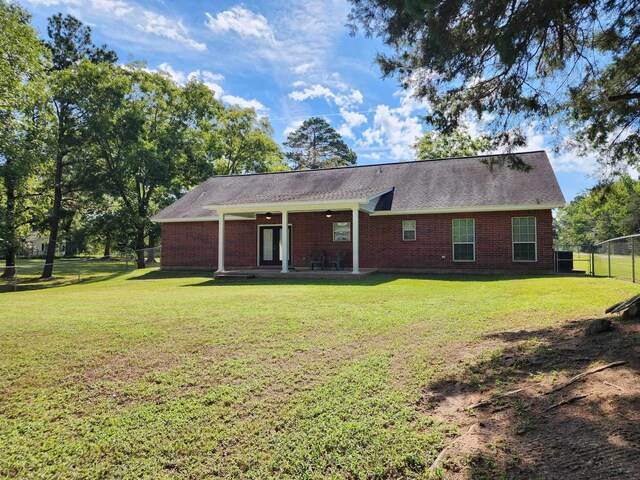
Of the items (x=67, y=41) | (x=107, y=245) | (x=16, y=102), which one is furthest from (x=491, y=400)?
(x=107, y=245)

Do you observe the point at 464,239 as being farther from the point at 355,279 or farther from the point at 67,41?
the point at 67,41

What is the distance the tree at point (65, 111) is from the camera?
23.5 meters

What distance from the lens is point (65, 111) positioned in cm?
2411

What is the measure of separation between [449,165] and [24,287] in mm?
20322

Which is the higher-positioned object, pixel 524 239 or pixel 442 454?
pixel 524 239

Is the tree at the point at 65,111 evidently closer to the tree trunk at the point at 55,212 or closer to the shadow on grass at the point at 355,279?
the tree trunk at the point at 55,212

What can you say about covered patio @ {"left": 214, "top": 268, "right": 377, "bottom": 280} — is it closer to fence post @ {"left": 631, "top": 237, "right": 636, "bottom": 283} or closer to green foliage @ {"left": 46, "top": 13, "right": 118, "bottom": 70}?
fence post @ {"left": 631, "top": 237, "right": 636, "bottom": 283}

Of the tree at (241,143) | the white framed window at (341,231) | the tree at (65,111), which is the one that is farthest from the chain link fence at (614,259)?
the tree at (241,143)

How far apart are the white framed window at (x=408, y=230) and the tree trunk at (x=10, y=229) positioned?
18.6 meters

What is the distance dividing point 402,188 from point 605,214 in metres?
55.0

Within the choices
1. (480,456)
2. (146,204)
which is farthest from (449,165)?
(146,204)

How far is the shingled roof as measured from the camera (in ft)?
50.9

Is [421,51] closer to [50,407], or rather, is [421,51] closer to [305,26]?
[305,26]

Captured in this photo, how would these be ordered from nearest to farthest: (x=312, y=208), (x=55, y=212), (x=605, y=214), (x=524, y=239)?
(x=524, y=239) → (x=312, y=208) → (x=55, y=212) → (x=605, y=214)
